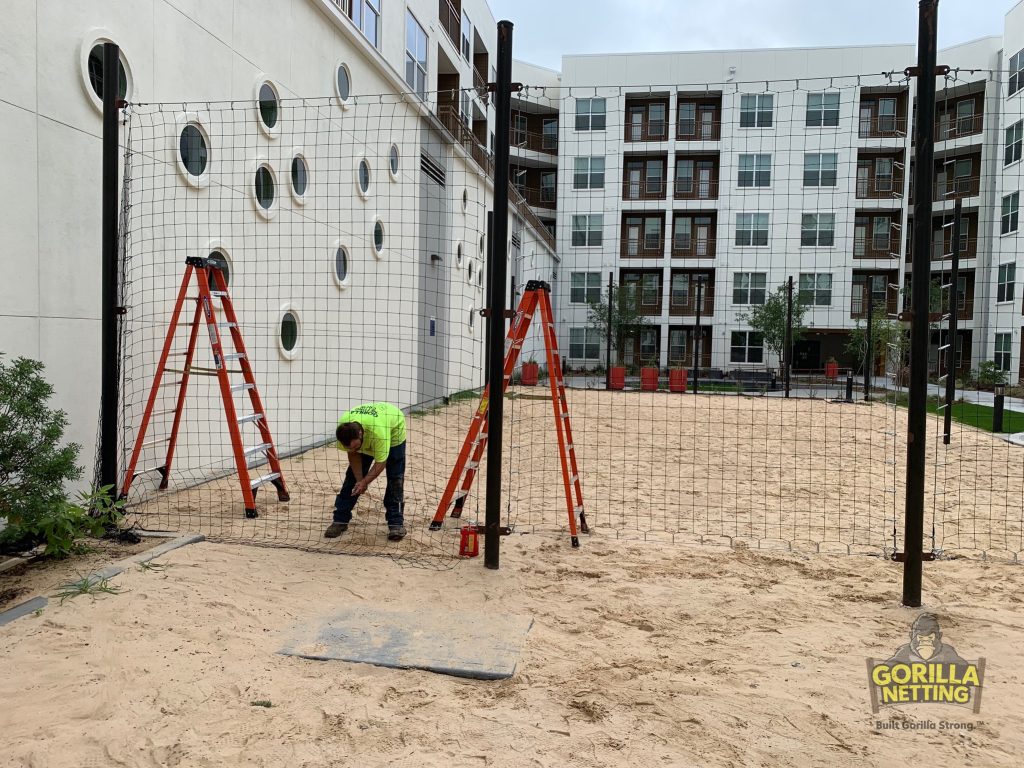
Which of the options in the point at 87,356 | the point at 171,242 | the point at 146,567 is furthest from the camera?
the point at 171,242

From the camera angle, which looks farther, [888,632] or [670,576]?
[670,576]

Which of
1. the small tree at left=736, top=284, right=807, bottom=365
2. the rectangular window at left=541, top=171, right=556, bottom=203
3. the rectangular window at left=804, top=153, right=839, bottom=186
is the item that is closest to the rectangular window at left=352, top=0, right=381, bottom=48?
the small tree at left=736, top=284, right=807, bottom=365

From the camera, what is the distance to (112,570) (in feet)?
13.8

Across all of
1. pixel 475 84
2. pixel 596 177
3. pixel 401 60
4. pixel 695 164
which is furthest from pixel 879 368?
pixel 401 60

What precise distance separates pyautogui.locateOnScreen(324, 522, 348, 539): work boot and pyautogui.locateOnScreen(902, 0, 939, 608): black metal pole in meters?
3.78

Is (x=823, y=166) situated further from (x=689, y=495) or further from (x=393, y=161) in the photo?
(x=689, y=495)

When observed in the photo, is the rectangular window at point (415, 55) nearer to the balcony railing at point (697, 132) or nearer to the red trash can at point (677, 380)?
the red trash can at point (677, 380)

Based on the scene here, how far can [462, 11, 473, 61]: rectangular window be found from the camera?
19.9m

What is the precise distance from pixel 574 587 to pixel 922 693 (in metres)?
1.91

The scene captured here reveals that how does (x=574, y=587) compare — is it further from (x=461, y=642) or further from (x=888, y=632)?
(x=888, y=632)

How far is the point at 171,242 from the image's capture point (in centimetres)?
651

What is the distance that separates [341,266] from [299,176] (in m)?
1.66

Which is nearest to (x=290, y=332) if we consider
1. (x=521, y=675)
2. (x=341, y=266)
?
(x=341, y=266)

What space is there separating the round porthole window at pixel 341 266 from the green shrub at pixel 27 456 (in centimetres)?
570
